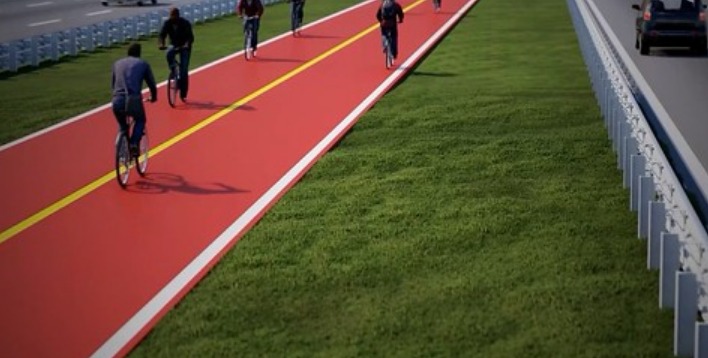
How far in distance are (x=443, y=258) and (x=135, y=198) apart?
4.56m

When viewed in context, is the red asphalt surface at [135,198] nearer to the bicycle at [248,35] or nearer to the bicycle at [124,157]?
the bicycle at [124,157]

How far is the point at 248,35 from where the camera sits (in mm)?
29641

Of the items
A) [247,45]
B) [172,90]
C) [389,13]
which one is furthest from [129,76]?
[247,45]

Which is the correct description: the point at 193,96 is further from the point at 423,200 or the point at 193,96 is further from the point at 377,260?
the point at 377,260

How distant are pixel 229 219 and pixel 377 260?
2.50 meters

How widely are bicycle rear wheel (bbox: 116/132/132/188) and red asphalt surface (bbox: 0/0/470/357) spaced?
0.21 meters

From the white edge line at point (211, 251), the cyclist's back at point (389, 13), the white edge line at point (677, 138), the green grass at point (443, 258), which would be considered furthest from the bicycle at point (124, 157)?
the cyclist's back at point (389, 13)

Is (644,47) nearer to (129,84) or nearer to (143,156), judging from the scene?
(143,156)

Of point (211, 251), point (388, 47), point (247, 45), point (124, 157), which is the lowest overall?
point (247, 45)

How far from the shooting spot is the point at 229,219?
42.9 ft

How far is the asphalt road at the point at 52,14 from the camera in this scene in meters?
39.5

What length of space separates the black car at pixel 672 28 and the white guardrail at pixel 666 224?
39.4ft

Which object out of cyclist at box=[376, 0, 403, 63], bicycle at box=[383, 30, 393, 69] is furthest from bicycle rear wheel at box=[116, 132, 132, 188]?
bicycle at box=[383, 30, 393, 69]

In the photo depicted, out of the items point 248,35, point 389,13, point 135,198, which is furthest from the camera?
point 248,35
